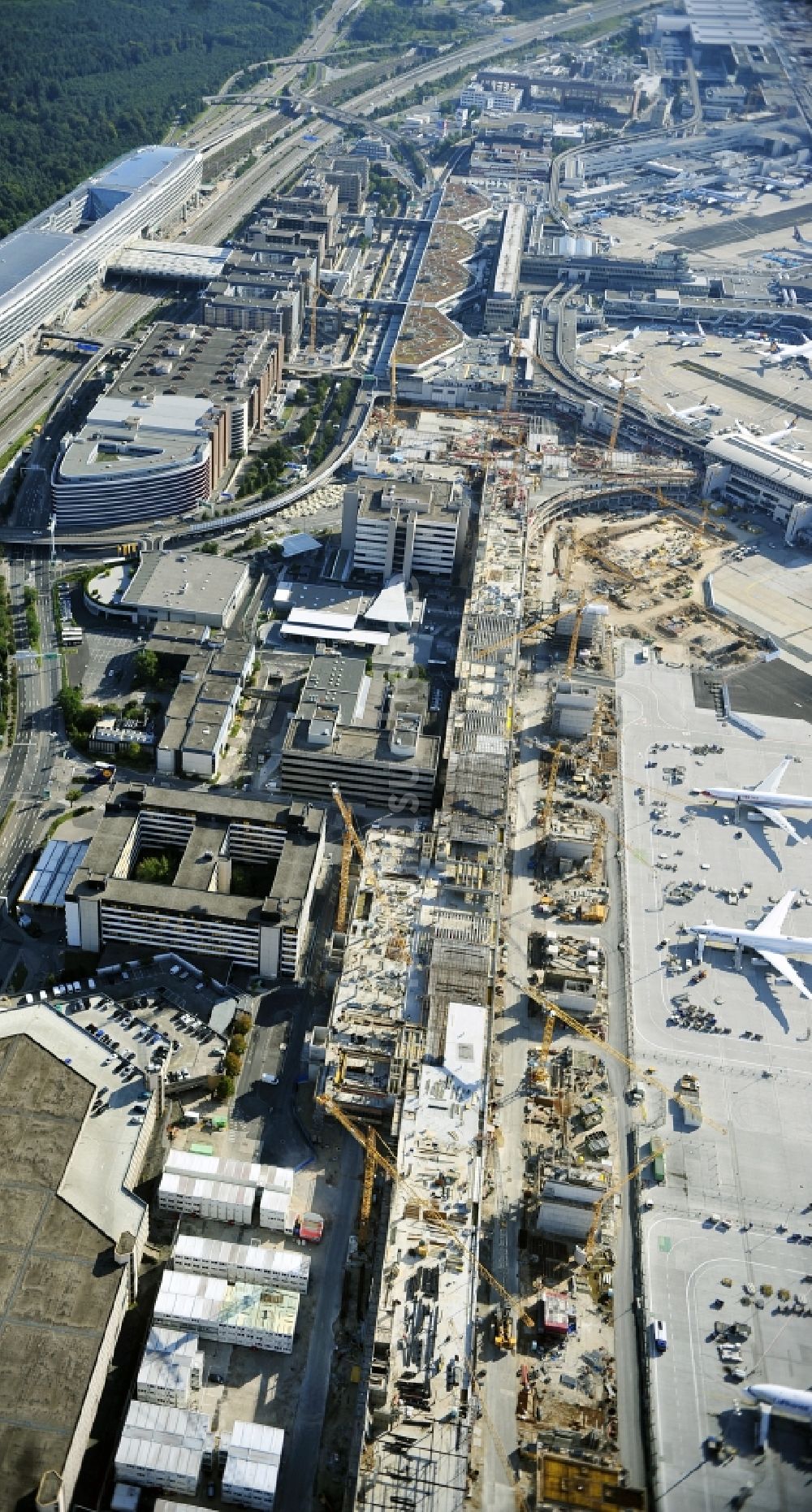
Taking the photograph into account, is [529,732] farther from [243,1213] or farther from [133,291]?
[133,291]

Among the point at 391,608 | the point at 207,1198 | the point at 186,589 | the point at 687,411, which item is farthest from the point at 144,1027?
the point at 687,411

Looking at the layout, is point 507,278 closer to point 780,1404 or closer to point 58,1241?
point 58,1241

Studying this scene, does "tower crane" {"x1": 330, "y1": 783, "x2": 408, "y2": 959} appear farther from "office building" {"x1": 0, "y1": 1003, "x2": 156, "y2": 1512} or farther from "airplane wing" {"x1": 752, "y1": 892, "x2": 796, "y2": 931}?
"airplane wing" {"x1": 752, "y1": 892, "x2": 796, "y2": 931}

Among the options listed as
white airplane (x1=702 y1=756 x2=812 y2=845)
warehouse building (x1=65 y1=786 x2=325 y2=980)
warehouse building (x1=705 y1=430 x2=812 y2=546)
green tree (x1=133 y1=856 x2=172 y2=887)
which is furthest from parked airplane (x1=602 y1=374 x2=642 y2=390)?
green tree (x1=133 y1=856 x2=172 y2=887)

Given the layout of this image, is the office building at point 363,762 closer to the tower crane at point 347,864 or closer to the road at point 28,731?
the tower crane at point 347,864

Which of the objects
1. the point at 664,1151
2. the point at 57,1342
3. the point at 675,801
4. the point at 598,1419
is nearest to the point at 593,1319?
the point at 598,1419

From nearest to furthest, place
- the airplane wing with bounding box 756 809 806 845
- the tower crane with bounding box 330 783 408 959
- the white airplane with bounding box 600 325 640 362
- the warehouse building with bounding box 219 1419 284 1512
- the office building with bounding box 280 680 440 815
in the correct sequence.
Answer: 1. the warehouse building with bounding box 219 1419 284 1512
2. the tower crane with bounding box 330 783 408 959
3. the office building with bounding box 280 680 440 815
4. the airplane wing with bounding box 756 809 806 845
5. the white airplane with bounding box 600 325 640 362
